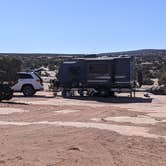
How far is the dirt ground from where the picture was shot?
35.2ft

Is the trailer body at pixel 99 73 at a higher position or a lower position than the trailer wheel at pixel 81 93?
higher

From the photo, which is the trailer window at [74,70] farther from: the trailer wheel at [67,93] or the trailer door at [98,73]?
the trailer wheel at [67,93]

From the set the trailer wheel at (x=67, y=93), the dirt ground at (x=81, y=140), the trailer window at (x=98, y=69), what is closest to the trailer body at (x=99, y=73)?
the trailer window at (x=98, y=69)

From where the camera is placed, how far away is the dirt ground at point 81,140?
1072cm

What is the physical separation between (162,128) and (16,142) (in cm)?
561

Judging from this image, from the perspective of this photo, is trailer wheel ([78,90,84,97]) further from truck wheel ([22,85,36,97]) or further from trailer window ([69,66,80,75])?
truck wheel ([22,85,36,97])

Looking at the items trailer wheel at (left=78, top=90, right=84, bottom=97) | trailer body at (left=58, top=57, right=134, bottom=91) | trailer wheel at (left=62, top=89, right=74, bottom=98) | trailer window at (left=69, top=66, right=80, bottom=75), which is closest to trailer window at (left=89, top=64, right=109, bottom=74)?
trailer body at (left=58, top=57, right=134, bottom=91)

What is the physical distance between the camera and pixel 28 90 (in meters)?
38.2

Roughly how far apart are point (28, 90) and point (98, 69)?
205 inches

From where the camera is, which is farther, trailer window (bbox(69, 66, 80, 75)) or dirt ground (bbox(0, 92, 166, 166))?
trailer window (bbox(69, 66, 80, 75))

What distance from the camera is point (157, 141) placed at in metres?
13.7

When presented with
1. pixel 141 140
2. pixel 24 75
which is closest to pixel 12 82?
pixel 24 75

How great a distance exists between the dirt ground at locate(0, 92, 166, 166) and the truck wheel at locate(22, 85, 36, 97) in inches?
667

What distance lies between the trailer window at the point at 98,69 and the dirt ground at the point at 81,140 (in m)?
15.9
